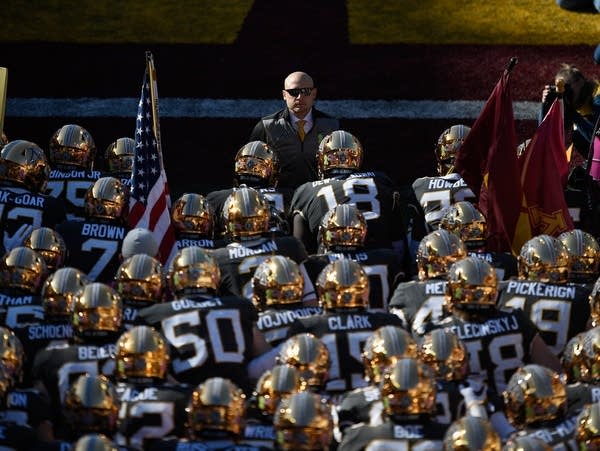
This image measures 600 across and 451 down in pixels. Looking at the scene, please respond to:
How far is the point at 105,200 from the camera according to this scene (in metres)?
9.70

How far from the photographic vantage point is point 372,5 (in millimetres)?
16469

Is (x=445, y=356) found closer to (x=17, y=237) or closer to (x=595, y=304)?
(x=595, y=304)

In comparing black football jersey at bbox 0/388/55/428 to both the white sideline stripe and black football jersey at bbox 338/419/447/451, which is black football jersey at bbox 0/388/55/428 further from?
the white sideline stripe

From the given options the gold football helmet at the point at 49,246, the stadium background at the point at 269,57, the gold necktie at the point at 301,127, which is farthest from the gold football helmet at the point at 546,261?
the stadium background at the point at 269,57

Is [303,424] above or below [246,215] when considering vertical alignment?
below

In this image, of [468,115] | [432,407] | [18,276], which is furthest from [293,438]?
[468,115]

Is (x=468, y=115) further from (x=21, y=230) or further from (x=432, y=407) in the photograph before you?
(x=432, y=407)

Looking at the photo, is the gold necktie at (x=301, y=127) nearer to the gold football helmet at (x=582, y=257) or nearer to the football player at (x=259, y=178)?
the football player at (x=259, y=178)

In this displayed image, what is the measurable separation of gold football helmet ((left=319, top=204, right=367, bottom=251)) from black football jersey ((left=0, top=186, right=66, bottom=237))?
5.86 feet

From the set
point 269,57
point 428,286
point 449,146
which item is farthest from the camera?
point 269,57

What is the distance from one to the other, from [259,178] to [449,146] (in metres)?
1.37

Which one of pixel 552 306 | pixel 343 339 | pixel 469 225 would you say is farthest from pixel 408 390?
pixel 469 225

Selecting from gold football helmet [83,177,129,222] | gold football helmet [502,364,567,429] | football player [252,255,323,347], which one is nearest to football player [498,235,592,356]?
football player [252,255,323,347]

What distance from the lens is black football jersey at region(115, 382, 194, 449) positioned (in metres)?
7.25
